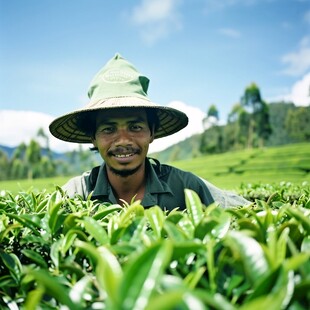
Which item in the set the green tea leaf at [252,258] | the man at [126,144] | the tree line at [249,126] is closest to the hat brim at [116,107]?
the man at [126,144]

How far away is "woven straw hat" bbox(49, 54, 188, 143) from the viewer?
6.77 ft

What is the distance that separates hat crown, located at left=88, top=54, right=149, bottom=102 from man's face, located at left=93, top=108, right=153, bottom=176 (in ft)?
0.32

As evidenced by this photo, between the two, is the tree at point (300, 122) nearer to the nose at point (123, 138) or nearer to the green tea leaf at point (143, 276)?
the nose at point (123, 138)

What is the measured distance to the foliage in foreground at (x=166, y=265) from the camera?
46 cm

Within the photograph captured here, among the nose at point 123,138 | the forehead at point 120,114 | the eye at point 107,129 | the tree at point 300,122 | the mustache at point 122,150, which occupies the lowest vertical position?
the mustache at point 122,150

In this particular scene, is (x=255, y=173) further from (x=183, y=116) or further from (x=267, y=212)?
(x=267, y=212)

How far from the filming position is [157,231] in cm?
78

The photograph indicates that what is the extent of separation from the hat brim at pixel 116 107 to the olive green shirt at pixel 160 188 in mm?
337

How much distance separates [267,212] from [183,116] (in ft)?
5.59

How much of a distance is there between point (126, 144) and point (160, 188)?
0.35 meters

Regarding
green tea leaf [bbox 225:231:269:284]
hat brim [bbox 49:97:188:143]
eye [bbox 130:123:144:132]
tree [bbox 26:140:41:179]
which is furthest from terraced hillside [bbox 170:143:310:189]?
tree [bbox 26:140:41:179]

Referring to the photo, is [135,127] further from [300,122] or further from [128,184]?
[300,122]

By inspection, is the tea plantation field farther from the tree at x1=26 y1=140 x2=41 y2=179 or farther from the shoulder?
the tree at x1=26 y1=140 x2=41 y2=179

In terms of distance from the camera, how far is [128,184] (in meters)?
2.37
